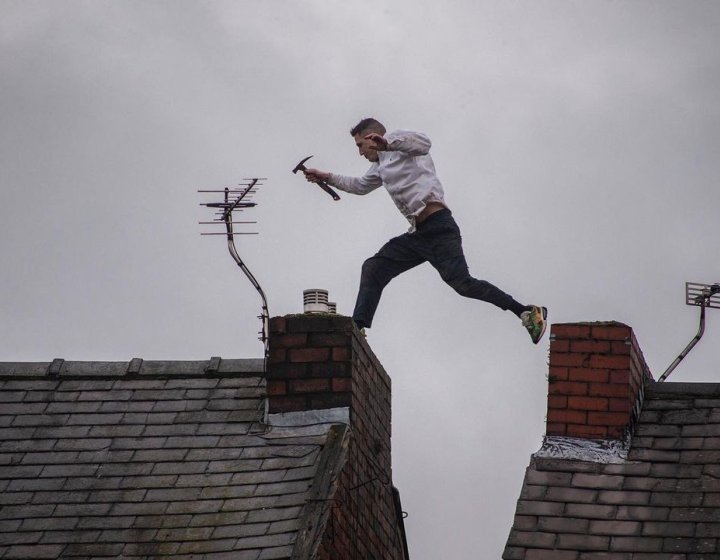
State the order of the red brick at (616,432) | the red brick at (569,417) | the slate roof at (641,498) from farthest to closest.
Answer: the red brick at (569,417) < the red brick at (616,432) < the slate roof at (641,498)

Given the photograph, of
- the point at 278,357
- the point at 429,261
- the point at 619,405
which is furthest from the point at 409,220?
the point at 619,405

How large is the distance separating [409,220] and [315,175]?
817 mm

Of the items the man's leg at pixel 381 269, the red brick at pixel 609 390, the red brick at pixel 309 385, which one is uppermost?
the man's leg at pixel 381 269

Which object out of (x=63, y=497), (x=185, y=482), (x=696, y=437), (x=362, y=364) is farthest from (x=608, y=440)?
(x=63, y=497)

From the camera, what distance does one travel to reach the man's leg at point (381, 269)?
43.2ft

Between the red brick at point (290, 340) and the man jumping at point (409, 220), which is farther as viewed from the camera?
the man jumping at point (409, 220)

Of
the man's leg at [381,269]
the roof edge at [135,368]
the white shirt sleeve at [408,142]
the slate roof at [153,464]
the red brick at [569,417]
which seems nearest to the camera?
the slate roof at [153,464]

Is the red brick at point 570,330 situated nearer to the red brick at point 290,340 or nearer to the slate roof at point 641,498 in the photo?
the slate roof at point 641,498

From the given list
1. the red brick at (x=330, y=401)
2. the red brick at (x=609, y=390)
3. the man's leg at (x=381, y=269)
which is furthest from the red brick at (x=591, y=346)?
the red brick at (x=330, y=401)

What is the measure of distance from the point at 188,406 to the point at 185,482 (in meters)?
0.89

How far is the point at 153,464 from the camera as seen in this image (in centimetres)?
1219

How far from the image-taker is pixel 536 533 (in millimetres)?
11492

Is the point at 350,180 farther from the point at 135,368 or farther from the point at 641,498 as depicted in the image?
the point at 641,498

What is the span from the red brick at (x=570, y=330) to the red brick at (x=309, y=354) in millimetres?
1556
